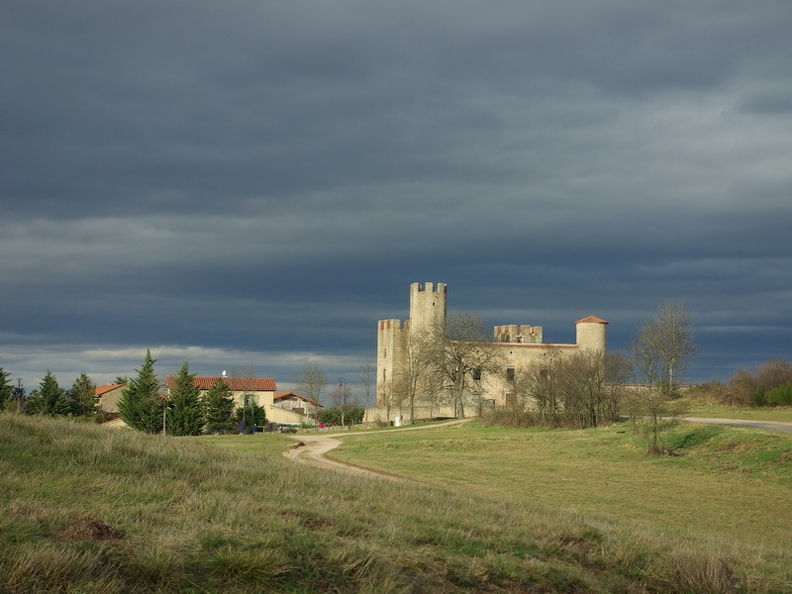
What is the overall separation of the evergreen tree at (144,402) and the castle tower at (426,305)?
97.2 ft

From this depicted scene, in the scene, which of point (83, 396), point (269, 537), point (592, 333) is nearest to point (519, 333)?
point (592, 333)

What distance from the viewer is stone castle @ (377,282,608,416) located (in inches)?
3265

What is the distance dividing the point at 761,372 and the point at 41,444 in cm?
5559

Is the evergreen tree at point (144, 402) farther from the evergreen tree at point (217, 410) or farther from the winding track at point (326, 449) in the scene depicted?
the winding track at point (326, 449)

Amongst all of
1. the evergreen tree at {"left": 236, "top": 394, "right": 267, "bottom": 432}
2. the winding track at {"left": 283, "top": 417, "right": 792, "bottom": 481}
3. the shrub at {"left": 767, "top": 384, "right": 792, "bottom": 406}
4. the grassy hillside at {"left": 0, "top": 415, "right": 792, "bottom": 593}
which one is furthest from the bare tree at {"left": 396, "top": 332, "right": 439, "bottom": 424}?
the grassy hillside at {"left": 0, "top": 415, "right": 792, "bottom": 593}

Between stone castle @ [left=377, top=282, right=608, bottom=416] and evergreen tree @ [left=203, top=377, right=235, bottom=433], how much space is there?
59.4 ft

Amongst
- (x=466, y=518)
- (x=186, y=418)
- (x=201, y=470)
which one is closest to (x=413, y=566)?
(x=466, y=518)

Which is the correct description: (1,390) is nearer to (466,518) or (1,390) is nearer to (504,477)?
(504,477)

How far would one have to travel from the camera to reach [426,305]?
286 ft

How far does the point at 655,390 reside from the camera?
3856 cm

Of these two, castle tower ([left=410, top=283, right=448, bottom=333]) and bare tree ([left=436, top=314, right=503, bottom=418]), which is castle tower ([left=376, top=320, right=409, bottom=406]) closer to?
castle tower ([left=410, top=283, right=448, bottom=333])

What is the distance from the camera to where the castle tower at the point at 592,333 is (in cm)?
8312

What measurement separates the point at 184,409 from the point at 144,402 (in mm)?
3207

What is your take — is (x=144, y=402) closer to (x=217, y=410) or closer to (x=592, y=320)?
(x=217, y=410)
